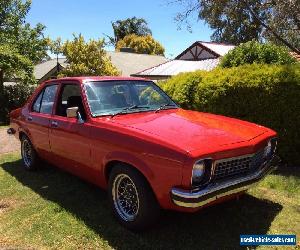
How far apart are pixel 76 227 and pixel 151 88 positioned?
2483 millimetres

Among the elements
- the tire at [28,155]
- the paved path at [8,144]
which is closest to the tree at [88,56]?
the paved path at [8,144]

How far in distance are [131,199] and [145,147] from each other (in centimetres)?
78

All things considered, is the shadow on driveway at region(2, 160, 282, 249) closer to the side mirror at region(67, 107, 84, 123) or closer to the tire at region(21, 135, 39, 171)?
the tire at region(21, 135, 39, 171)

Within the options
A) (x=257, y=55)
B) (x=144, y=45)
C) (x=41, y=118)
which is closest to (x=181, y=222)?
(x=41, y=118)

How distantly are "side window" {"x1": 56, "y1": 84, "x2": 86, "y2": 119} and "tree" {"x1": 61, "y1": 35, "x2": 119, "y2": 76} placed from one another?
19.5 m

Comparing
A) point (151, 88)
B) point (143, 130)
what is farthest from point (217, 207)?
point (151, 88)

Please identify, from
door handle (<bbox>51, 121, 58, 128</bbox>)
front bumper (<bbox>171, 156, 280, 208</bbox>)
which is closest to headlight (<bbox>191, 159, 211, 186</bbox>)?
front bumper (<bbox>171, 156, 280, 208</bbox>)

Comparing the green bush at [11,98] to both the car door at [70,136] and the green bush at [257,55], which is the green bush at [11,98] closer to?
the green bush at [257,55]

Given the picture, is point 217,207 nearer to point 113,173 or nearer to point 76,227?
point 113,173

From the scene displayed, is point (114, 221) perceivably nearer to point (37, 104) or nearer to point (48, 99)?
point (48, 99)

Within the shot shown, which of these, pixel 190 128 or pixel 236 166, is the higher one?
pixel 190 128

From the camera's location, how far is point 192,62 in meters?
27.0

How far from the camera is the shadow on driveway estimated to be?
445 centimetres

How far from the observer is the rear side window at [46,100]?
6.58 meters
